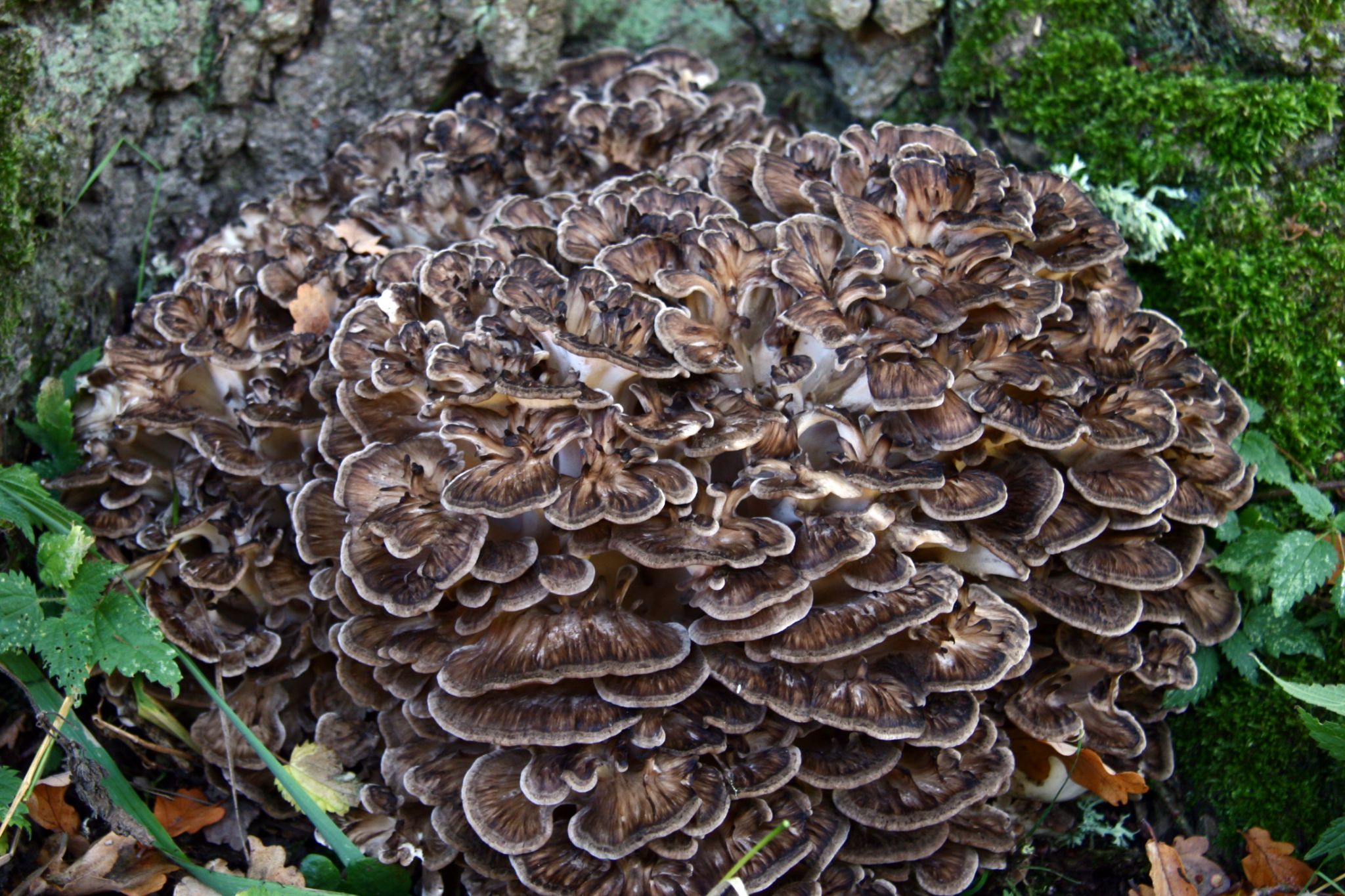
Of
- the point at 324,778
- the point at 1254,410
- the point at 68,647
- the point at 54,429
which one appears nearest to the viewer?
the point at 68,647

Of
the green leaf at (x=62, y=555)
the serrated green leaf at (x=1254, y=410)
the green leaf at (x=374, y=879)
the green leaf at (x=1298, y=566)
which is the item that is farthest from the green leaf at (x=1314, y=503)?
the green leaf at (x=62, y=555)

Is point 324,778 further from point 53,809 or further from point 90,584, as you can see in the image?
point 90,584

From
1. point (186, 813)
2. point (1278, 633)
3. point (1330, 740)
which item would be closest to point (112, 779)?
point (186, 813)

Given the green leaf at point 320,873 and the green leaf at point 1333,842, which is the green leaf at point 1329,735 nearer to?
the green leaf at point 1333,842

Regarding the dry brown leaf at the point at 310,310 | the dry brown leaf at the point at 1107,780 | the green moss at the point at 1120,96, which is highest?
the green moss at the point at 1120,96

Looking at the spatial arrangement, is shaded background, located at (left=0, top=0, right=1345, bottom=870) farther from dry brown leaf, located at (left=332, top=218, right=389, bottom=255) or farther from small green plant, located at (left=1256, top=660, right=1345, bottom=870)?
dry brown leaf, located at (left=332, top=218, right=389, bottom=255)

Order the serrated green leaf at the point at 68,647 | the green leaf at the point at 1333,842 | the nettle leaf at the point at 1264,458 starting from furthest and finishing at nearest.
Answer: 1. the nettle leaf at the point at 1264,458
2. the green leaf at the point at 1333,842
3. the serrated green leaf at the point at 68,647
